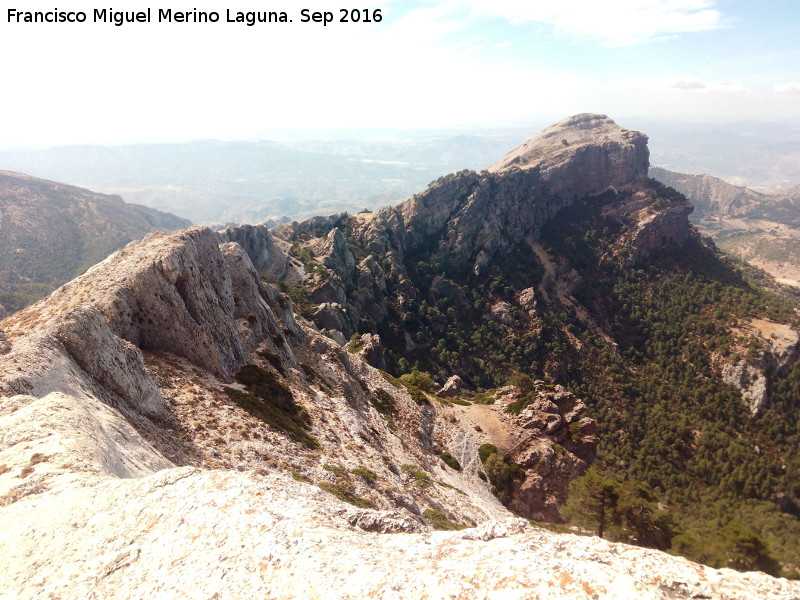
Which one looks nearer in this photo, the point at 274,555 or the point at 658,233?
the point at 274,555

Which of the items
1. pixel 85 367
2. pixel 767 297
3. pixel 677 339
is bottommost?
pixel 677 339

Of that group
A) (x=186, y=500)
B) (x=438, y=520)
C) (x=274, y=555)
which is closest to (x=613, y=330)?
(x=438, y=520)

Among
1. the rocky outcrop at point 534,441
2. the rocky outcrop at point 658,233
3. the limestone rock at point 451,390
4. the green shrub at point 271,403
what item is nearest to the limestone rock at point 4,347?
the green shrub at point 271,403

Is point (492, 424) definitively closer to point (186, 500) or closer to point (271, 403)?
point (271, 403)

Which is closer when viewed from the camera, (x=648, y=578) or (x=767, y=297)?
(x=648, y=578)

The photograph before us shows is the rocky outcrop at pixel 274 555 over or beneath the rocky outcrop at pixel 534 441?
over

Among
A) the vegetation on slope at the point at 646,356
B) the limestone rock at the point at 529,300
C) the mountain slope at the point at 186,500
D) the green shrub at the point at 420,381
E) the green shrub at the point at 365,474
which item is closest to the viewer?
the mountain slope at the point at 186,500

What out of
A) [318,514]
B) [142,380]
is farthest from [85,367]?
[318,514]

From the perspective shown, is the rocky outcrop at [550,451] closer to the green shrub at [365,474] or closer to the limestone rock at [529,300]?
the green shrub at [365,474]

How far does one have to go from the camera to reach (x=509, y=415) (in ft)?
244

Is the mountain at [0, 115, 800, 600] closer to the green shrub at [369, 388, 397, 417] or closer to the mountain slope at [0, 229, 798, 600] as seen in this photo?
the mountain slope at [0, 229, 798, 600]

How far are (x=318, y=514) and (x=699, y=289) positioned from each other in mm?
199354

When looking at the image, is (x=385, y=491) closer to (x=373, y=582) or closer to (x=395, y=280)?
(x=373, y=582)

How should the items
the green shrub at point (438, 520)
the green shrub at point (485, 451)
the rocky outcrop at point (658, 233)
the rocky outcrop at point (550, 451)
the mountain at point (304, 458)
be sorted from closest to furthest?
the mountain at point (304, 458) < the green shrub at point (438, 520) < the rocky outcrop at point (550, 451) < the green shrub at point (485, 451) < the rocky outcrop at point (658, 233)
